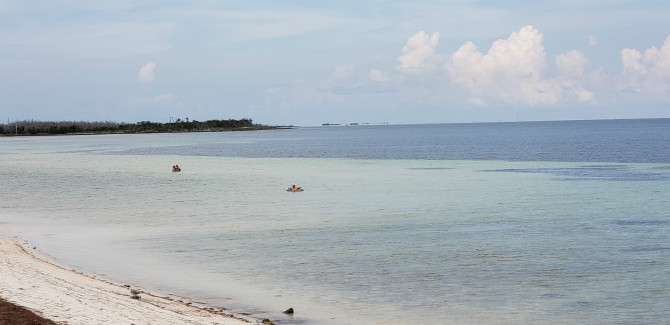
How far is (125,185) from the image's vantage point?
Answer: 5584 cm

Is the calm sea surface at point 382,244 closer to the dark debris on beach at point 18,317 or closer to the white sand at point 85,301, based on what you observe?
the white sand at point 85,301

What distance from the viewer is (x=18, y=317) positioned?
43.5 ft

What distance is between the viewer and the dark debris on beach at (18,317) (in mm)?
12938

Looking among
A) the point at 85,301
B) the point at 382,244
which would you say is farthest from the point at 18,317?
the point at 382,244

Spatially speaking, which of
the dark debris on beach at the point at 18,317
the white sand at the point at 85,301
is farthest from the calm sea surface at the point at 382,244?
the dark debris on beach at the point at 18,317

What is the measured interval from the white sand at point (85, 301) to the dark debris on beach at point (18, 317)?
0.82 ft

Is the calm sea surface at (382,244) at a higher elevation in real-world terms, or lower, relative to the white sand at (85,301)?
lower

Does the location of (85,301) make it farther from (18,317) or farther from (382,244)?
(382,244)

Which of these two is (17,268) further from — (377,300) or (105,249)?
(377,300)

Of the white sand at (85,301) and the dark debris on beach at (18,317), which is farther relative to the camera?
the white sand at (85,301)

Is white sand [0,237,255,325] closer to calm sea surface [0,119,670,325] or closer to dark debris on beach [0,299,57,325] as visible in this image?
dark debris on beach [0,299,57,325]

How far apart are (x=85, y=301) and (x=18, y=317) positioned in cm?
260

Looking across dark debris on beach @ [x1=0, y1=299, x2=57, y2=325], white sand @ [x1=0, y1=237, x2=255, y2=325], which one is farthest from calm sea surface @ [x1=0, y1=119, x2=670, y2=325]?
dark debris on beach @ [x1=0, y1=299, x2=57, y2=325]

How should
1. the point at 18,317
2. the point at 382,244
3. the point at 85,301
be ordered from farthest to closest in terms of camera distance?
the point at 382,244 → the point at 85,301 → the point at 18,317
